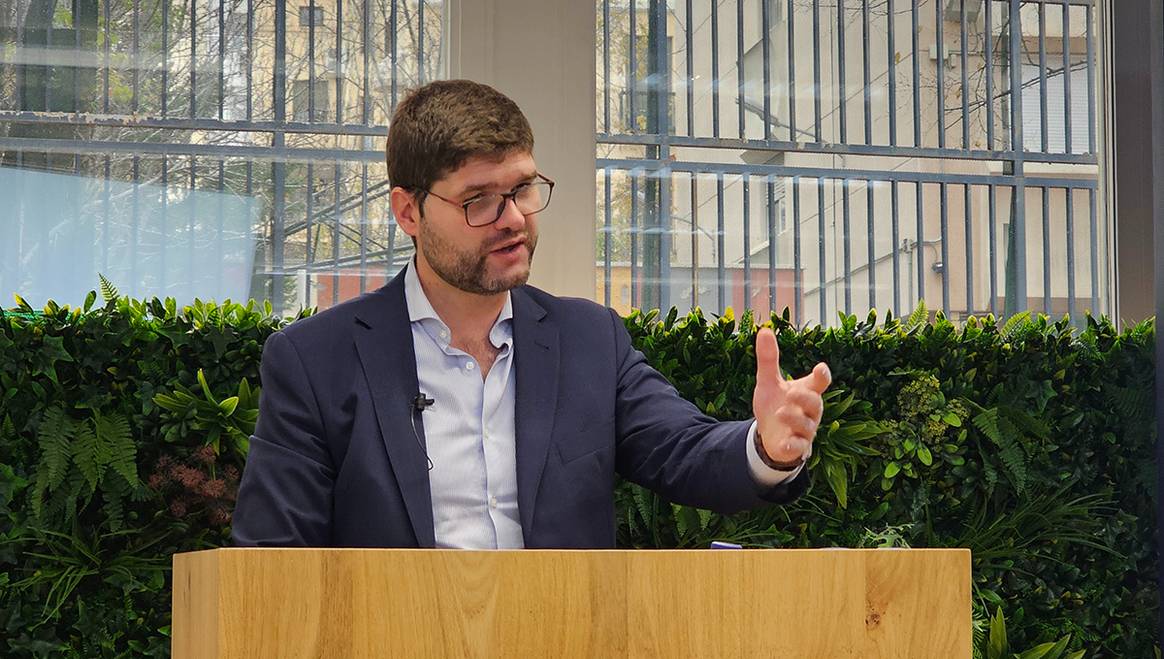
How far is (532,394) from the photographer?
2.11 m

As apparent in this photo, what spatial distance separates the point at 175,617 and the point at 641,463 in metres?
0.80

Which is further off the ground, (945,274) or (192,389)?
(945,274)

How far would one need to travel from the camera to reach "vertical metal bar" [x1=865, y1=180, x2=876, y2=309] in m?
3.43

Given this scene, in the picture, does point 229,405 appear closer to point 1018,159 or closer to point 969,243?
point 969,243

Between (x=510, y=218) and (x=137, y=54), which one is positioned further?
(x=137, y=54)

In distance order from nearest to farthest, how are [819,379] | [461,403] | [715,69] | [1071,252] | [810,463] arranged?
1. [819,379]
2. [461,403]
3. [810,463]
4. [715,69]
5. [1071,252]

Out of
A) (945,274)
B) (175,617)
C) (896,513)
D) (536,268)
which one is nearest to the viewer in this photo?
(175,617)

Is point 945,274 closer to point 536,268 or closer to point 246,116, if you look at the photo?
point 536,268

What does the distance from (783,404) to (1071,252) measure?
2.30 m

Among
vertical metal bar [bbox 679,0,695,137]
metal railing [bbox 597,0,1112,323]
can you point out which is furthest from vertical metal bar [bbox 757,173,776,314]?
vertical metal bar [bbox 679,0,695,137]

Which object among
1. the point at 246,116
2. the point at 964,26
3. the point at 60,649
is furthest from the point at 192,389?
the point at 964,26

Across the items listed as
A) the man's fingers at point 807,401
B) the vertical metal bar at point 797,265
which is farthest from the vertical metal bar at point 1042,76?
the man's fingers at point 807,401

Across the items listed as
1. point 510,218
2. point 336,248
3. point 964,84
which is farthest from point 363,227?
point 964,84

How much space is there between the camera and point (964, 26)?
140 inches
